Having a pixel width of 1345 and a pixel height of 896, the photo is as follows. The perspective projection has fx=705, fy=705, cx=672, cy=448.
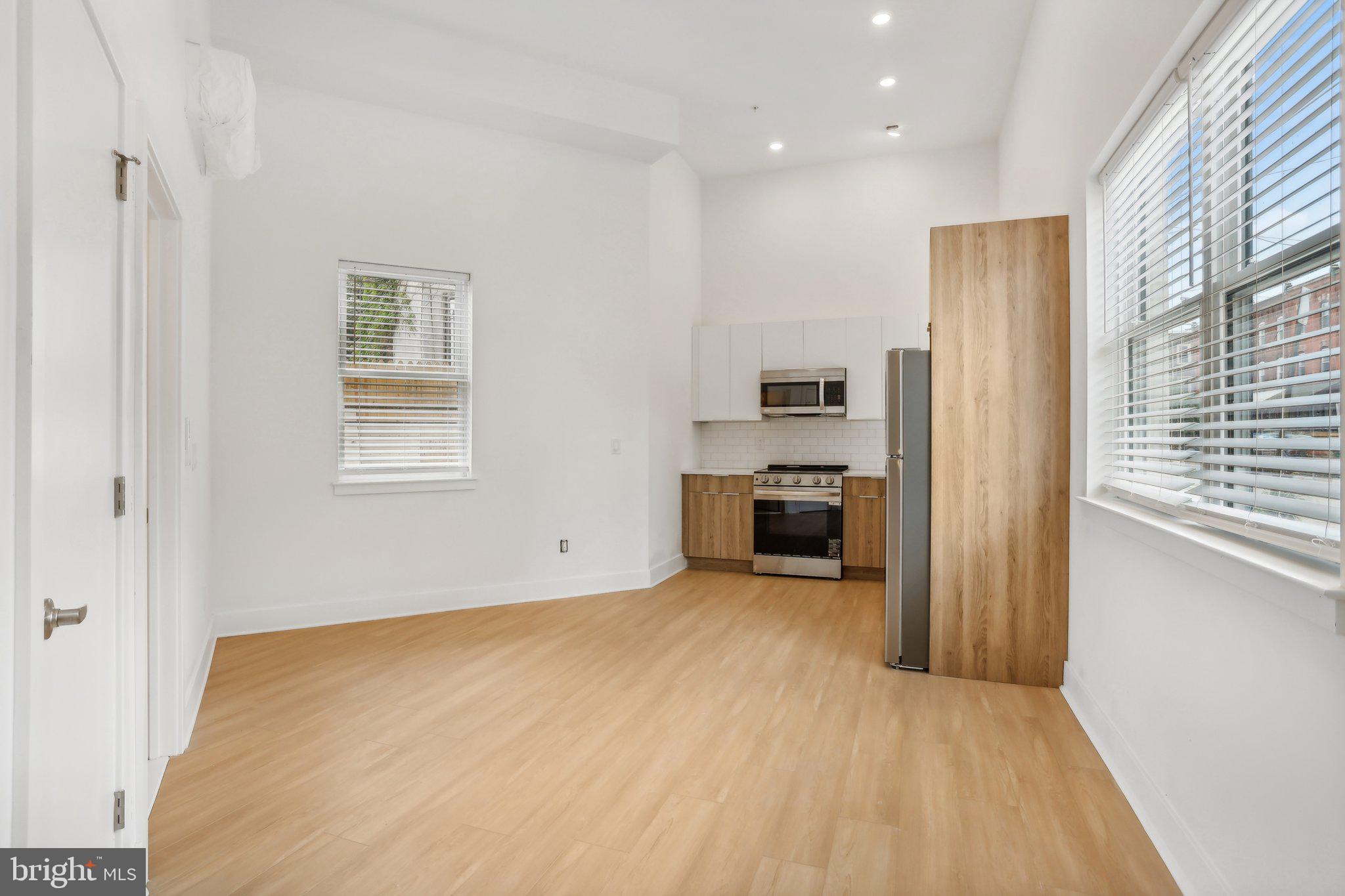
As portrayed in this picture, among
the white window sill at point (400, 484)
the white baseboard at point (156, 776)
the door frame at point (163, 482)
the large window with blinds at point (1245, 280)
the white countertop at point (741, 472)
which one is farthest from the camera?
the white countertop at point (741, 472)

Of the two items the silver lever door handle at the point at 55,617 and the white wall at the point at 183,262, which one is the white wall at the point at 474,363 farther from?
the silver lever door handle at the point at 55,617

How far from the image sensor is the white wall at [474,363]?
4.09m

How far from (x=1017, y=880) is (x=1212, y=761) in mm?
565

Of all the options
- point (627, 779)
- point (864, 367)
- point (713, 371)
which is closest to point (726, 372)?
point (713, 371)

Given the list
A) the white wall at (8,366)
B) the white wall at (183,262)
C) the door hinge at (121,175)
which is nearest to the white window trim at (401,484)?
the white wall at (183,262)

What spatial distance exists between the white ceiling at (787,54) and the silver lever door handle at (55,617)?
3822 millimetres

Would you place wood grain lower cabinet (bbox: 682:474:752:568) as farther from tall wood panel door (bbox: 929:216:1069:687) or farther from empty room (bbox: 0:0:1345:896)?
tall wood panel door (bbox: 929:216:1069:687)

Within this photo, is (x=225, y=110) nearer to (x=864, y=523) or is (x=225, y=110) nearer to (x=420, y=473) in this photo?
(x=420, y=473)

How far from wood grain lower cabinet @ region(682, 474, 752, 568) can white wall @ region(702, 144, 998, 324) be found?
1609mm

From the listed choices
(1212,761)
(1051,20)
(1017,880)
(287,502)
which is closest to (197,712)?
(287,502)

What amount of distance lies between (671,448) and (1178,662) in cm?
427

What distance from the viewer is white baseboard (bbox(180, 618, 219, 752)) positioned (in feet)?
8.77

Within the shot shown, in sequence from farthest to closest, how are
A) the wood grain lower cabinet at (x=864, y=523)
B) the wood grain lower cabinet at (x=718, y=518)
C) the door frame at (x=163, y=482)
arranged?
the wood grain lower cabinet at (x=718, y=518) → the wood grain lower cabinet at (x=864, y=523) → the door frame at (x=163, y=482)

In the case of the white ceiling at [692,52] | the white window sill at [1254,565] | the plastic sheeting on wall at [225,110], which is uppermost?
the white ceiling at [692,52]
